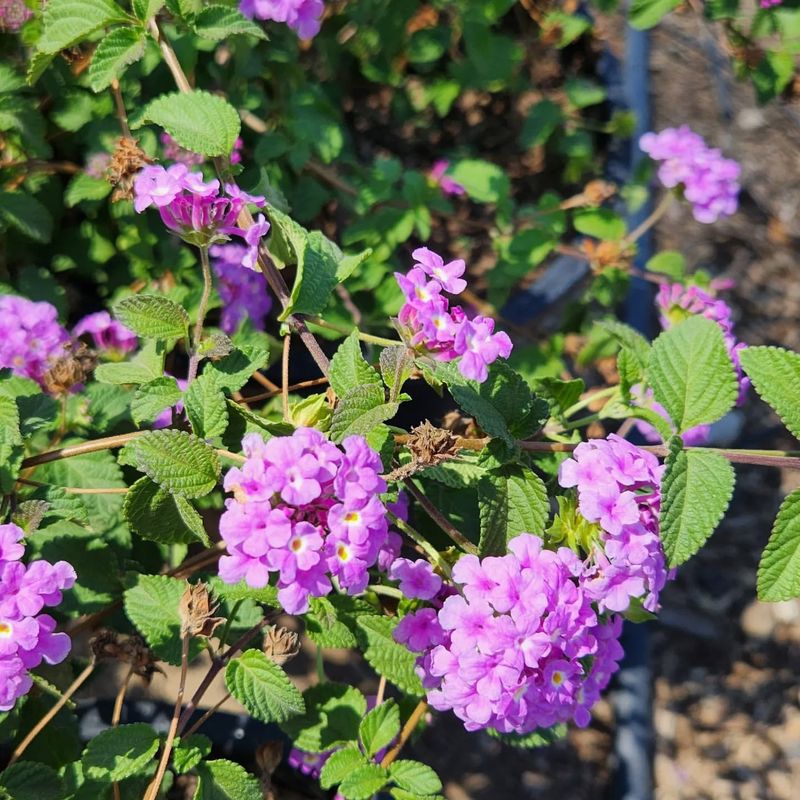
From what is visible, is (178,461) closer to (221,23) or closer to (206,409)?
(206,409)

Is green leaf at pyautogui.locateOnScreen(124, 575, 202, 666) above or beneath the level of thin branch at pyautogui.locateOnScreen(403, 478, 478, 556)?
beneath

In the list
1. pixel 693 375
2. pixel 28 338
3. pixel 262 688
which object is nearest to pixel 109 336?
pixel 28 338

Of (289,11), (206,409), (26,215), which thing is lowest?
(26,215)

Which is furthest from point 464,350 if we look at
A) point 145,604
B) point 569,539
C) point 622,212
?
point 622,212

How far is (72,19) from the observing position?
45.9 inches

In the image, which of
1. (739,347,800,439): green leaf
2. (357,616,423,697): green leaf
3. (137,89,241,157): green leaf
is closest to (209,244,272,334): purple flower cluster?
(137,89,241,157): green leaf

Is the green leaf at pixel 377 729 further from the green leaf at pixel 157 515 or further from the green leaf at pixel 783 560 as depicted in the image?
the green leaf at pixel 783 560

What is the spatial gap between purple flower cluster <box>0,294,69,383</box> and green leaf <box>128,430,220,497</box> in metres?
0.38

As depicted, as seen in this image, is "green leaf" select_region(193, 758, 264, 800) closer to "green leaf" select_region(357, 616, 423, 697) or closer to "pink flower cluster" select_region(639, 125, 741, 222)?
"green leaf" select_region(357, 616, 423, 697)

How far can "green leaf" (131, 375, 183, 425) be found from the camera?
1030mm

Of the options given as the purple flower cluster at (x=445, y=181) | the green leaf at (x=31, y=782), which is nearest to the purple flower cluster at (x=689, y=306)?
the purple flower cluster at (x=445, y=181)

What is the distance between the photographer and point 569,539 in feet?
3.25

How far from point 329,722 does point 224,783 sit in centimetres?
17

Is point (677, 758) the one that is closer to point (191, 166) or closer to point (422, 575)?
point (422, 575)
